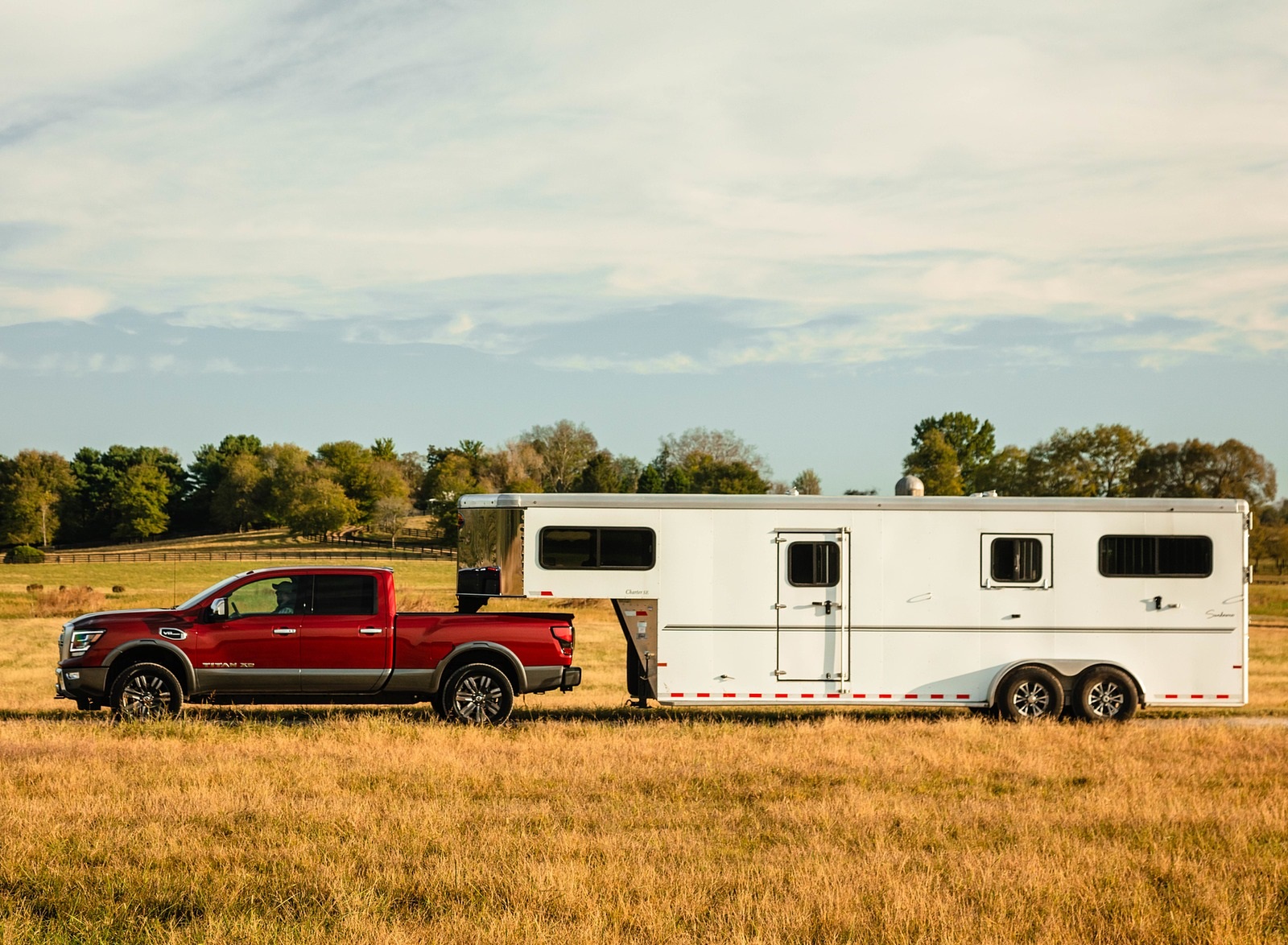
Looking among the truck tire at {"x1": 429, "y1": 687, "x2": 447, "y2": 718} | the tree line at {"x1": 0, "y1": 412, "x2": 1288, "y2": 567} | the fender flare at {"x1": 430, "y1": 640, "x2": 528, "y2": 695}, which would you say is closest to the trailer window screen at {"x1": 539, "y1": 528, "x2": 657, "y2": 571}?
the fender flare at {"x1": 430, "y1": 640, "x2": 528, "y2": 695}

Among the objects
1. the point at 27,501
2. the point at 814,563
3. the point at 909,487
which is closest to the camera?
the point at 814,563

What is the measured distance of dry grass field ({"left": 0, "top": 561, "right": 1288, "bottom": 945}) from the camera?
21.1 ft

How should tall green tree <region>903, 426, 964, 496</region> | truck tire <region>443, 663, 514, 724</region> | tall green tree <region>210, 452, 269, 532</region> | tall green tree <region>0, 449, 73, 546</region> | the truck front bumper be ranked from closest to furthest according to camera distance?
the truck front bumper → truck tire <region>443, 663, 514, 724</region> → tall green tree <region>903, 426, 964, 496</region> → tall green tree <region>0, 449, 73, 546</region> → tall green tree <region>210, 452, 269, 532</region>

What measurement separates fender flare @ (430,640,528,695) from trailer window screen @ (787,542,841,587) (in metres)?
3.41

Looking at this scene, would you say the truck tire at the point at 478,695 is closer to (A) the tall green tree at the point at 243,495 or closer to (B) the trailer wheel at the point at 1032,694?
(B) the trailer wheel at the point at 1032,694

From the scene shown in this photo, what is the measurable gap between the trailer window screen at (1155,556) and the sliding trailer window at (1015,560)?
0.72 meters

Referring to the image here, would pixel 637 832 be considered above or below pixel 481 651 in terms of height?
below

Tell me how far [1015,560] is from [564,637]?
5.65 metres

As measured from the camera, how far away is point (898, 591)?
14.5 m

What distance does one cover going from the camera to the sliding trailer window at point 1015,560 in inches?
577

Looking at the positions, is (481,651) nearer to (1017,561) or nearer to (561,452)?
(1017,561)

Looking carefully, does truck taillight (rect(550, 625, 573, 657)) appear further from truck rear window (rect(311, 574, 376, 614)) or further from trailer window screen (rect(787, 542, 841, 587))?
trailer window screen (rect(787, 542, 841, 587))

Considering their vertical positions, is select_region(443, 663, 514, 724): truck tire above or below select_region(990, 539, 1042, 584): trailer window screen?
below

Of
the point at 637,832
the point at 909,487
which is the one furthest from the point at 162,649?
the point at 909,487
